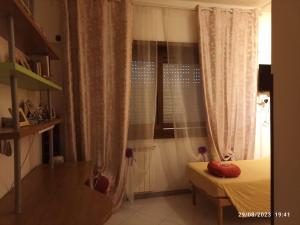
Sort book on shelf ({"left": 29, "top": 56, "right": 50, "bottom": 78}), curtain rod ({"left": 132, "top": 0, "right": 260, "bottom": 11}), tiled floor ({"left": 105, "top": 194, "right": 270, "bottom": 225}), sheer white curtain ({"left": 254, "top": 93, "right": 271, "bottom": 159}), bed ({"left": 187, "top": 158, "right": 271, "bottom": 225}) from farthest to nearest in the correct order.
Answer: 1. sheer white curtain ({"left": 254, "top": 93, "right": 271, "bottom": 159})
2. curtain rod ({"left": 132, "top": 0, "right": 260, "bottom": 11})
3. tiled floor ({"left": 105, "top": 194, "right": 270, "bottom": 225})
4. bed ({"left": 187, "top": 158, "right": 271, "bottom": 225})
5. book on shelf ({"left": 29, "top": 56, "right": 50, "bottom": 78})

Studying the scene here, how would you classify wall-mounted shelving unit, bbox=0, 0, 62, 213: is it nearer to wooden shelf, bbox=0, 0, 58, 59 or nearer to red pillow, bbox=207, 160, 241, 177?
wooden shelf, bbox=0, 0, 58, 59

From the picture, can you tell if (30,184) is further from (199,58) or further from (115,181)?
(199,58)

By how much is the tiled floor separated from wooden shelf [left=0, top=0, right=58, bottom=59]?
77.8 inches

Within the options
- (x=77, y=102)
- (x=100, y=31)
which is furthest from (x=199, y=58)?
(x=77, y=102)

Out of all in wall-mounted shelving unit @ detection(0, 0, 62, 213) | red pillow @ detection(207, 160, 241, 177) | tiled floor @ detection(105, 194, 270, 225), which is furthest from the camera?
tiled floor @ detection(105, 194, 270, 225)

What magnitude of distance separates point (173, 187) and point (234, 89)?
65.1 inches

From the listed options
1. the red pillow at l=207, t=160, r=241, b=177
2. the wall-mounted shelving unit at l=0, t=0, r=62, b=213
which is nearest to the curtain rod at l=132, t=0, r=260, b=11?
the wall-mounted shelving unit at l=0, t=0, r=62, b=213

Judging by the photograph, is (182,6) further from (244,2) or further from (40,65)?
(40,65)

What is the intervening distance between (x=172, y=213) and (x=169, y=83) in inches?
65.7

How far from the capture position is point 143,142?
322 cm

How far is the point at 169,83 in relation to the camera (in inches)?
130

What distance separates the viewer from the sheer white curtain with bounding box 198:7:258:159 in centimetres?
331

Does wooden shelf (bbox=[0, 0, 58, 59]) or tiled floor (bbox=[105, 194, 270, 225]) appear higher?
wooden shelf (bbox=[0, 0, 58, 59])

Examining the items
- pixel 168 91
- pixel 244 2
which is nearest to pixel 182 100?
pixel 168 91
